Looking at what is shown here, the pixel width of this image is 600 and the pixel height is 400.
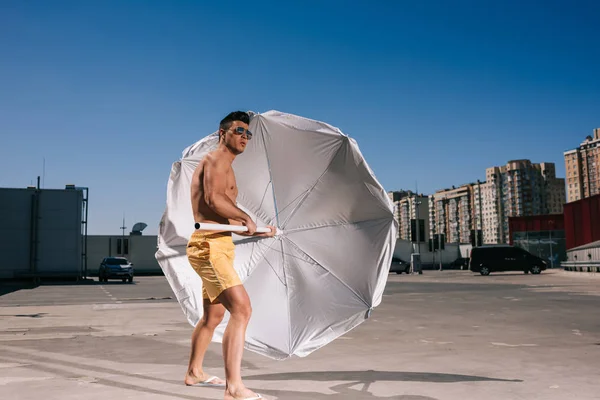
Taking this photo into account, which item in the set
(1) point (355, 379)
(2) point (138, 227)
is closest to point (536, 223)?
(2) point (138, 227)

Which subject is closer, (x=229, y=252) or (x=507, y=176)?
(x=229, y=252)

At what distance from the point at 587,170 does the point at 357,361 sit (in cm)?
12306

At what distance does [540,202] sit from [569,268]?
92.9 meters

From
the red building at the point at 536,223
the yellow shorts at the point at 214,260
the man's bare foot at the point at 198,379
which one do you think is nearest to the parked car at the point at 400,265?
the red building at the point at 536,223

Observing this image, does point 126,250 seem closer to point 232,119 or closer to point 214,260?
point 232,119

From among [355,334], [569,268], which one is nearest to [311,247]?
[355,334]

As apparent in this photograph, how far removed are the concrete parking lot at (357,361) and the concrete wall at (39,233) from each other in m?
23.3

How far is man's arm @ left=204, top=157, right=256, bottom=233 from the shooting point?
4672 millimetres

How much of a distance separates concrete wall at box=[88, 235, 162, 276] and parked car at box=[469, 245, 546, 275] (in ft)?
100.0

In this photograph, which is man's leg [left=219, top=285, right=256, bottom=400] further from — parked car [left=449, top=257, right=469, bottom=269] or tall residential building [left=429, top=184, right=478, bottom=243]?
tall residential building [left=429, top=184, right=478, bottom=243]

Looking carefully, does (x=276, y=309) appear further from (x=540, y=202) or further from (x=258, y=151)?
(x=540, y=202)

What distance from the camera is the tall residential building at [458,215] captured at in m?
137

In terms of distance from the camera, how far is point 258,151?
20.1ft

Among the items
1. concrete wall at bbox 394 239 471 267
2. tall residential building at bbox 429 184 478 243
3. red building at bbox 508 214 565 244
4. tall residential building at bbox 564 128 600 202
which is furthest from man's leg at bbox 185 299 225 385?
tall residential building at bbox 429 184 478 243
